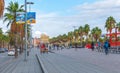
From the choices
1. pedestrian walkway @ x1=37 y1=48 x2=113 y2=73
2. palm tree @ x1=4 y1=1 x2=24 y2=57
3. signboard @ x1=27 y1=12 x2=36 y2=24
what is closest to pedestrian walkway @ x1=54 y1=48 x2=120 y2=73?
pedestrian walkway @ x1=37 y1=48 x2=113 y2=73

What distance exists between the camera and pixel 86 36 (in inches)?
7151

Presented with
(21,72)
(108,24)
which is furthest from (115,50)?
(108,24)

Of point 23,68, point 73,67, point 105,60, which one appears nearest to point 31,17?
point 105,60

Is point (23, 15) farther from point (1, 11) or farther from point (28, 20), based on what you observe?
point (1, 11)

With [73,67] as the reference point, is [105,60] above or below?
above

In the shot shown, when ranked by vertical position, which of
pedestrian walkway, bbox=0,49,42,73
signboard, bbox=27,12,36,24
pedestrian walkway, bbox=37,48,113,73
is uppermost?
signboard, bbox=27,12,36,24

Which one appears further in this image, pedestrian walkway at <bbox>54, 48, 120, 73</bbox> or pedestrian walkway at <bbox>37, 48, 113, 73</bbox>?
pedestrian walkway at <bbox>54, 48, 120, 73</bbox>

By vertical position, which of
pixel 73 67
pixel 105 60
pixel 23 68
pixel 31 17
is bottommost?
pixel 23 68

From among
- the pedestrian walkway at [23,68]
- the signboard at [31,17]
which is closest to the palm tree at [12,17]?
the signboard at [31,17]

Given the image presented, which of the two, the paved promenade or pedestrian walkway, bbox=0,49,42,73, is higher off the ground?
the paved promenade

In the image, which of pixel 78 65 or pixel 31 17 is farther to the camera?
pixel 31 17

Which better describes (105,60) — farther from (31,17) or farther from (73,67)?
(31,17)

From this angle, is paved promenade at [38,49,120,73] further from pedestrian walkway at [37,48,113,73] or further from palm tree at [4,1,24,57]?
palm tree at [4,1,24,57]

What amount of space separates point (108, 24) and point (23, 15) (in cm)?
9356
